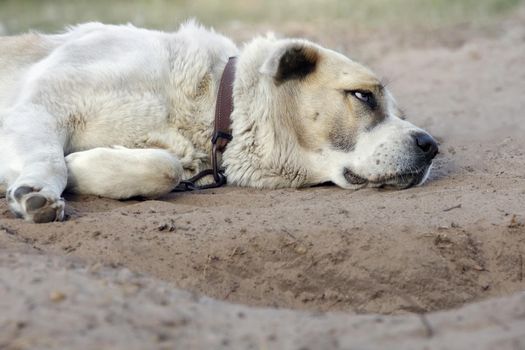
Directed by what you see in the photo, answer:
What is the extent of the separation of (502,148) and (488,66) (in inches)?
120

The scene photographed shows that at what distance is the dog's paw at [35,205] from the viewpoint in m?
3.64

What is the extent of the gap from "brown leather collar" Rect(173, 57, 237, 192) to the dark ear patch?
0.30 meters

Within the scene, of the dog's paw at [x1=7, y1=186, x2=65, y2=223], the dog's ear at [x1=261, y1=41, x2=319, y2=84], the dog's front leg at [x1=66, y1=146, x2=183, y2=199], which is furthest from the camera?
the dog's ear at [x1=261, y1=41, x2=319, y2=84]

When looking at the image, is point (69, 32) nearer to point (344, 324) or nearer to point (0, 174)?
point (0, 174)

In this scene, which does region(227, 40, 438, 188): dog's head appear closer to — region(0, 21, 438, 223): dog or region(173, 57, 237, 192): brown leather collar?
region(0, 21, 438, 223): dog

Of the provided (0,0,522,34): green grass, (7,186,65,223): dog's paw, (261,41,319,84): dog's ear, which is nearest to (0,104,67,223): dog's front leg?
(7,186,65,223): dog's paw

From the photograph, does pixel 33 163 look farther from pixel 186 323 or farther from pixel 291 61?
pixel 186 323

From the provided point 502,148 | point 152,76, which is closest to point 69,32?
point 152,76

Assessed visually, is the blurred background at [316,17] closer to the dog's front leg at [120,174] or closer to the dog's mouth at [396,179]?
the dog's mouth at [396,179]

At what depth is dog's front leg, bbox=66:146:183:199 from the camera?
167 inches

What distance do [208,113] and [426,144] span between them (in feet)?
4.07

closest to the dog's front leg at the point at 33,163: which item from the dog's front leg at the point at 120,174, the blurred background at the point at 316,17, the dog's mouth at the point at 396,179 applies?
the dog's front leg at the point at 120,174

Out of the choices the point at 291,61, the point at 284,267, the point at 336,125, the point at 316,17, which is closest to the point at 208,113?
the point at 291,61

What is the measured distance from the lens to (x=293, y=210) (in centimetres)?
400
